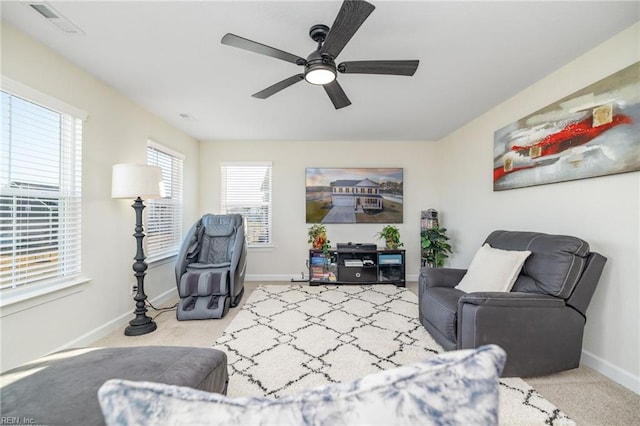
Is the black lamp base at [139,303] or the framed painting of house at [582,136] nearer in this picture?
the framed painting of house at [582,136]

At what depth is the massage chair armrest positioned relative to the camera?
189 cm

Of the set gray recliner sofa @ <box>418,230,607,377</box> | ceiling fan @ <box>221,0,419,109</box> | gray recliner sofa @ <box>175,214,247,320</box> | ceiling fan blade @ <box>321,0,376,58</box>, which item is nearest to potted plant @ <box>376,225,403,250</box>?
gray recliner sofa @ <box>175,214,247,320</box>

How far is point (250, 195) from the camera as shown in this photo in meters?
4.85

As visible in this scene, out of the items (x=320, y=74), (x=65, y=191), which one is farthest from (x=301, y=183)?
(x=65, y=191)

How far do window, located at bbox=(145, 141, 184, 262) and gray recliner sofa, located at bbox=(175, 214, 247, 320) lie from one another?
1.63 ft

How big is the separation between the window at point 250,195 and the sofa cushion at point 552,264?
3.64 metres

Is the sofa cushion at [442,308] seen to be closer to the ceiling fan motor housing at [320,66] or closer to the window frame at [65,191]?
the ceiling fan motor housing at [320,66]

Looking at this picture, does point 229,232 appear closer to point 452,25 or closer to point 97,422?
point 97,422

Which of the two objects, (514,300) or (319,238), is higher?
(319,238)

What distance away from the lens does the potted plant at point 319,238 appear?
14.5 ft

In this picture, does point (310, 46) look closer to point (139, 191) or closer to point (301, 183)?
point (139, 191)

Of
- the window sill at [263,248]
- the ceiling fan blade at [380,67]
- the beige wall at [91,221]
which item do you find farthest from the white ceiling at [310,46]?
the window sill at [263,248]

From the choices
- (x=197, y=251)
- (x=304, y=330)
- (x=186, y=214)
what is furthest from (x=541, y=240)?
(x=186, y=214)

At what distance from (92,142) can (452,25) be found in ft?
10.2
